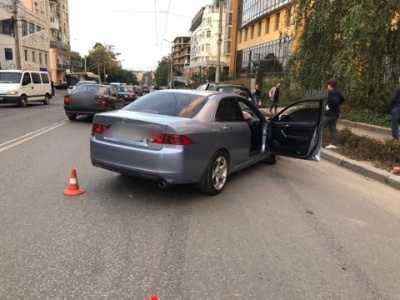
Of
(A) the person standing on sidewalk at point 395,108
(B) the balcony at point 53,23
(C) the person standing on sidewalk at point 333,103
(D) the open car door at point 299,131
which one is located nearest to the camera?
(D) the open car door at point 299,131

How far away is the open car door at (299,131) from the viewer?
6.49 metres

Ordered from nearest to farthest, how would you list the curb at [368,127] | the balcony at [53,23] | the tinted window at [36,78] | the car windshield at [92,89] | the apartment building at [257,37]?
the curb at [368,127]
the car windshield at [92,89]
the tinted window at [36,78]
the apartment building at [257,37]
the balcony at [53,23]

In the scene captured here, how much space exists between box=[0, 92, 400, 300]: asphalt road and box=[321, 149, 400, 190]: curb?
1.12ft

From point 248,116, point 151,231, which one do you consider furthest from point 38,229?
point 248,116

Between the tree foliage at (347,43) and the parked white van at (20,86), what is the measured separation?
14.6m

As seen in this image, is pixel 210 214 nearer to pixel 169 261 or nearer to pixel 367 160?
pixel 169 261

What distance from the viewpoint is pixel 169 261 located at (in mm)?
3500

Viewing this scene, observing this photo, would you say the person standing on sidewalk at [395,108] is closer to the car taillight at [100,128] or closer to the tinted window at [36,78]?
the car taillight at [100,128]

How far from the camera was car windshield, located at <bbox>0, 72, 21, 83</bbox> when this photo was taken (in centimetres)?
1971

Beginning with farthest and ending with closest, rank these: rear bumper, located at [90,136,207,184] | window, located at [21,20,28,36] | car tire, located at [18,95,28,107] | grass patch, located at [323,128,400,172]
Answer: window, located at [21,20,28,36], car tire, located at [18,95,28,107], grass patch, located at [323,128,400,172], rear bumper, located at [90,136,207,184]

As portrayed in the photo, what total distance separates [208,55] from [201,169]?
81.9m

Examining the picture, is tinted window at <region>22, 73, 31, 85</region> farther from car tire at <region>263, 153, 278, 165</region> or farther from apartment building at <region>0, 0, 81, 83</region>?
car tire at <region>263, 153, 278, 165</region>

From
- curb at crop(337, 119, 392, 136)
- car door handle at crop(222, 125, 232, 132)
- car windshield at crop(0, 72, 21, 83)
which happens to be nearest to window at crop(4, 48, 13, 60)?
car windshield at crop(0, 72, 21, 83)

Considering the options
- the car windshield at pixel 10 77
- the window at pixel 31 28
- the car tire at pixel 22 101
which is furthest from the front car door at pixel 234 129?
the window at pixel 31 28
